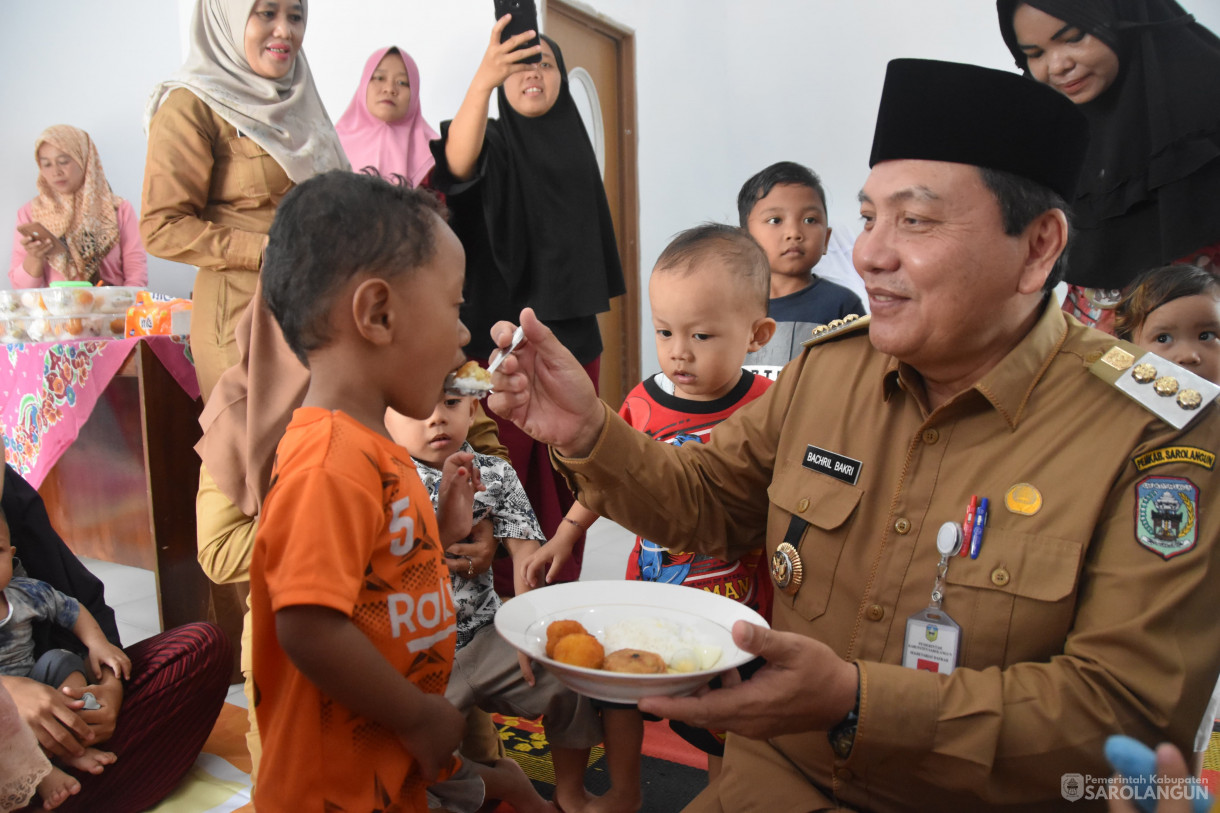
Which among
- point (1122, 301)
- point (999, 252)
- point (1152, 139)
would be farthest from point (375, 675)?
point (1152, 139)

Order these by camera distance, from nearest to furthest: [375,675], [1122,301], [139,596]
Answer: [375,675], [1122,301], [139,596]

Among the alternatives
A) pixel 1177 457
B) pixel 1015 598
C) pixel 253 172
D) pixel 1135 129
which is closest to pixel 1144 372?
pixel 1177 457

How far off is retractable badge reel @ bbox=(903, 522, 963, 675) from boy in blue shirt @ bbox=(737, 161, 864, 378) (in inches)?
69.2

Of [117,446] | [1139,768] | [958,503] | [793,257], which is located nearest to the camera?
[1139,768]

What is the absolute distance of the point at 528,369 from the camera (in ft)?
4.42

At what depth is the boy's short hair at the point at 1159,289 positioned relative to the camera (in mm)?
2238

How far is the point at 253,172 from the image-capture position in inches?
101

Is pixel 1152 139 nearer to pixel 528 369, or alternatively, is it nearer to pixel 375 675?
pixel 528 369

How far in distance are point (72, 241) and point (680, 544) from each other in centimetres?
489

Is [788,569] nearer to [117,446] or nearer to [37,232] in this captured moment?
[117,446]

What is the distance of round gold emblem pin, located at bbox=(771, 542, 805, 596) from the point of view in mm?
1262

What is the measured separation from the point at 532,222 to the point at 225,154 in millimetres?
1040

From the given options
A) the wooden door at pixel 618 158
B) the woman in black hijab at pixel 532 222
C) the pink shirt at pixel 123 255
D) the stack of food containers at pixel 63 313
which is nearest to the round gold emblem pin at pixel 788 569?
the woman in black hijab at pixel 532 222

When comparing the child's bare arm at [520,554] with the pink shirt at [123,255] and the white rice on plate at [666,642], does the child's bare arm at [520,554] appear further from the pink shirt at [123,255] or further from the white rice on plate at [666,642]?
the pink shirt at [123,255]
